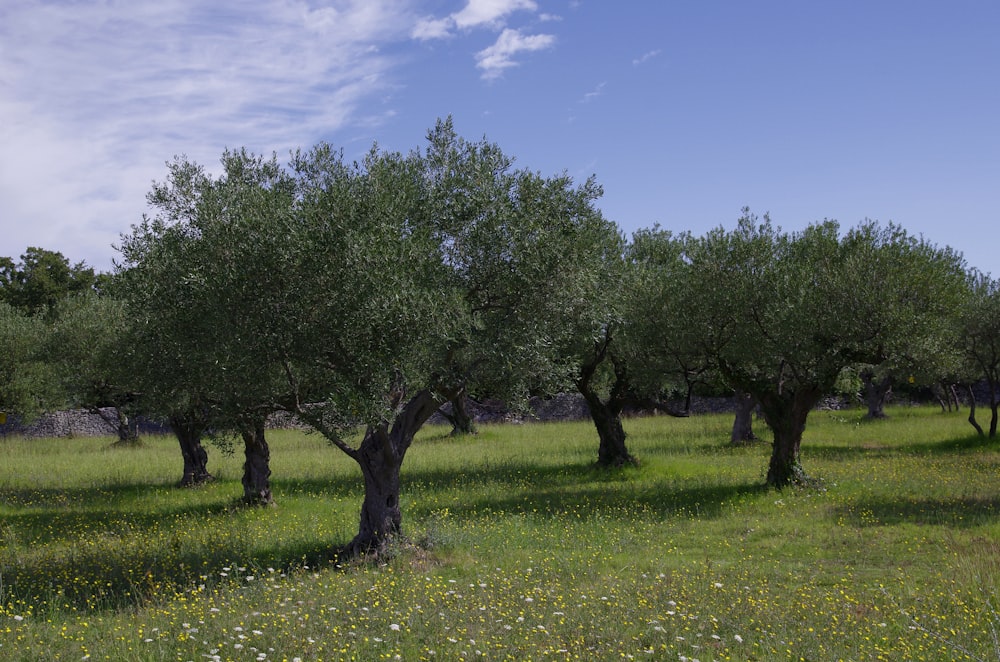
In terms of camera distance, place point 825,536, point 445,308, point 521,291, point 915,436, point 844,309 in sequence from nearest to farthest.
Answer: point 445,308 < point 521,291 < point 825,536 < point 844,309 < point 915,436

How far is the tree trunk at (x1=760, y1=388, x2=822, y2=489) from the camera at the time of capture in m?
22.3

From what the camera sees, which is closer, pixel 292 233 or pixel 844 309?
pixel 292 233

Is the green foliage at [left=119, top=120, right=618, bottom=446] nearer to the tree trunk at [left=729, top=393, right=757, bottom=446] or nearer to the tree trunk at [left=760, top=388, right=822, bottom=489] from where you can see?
the tree trunk at [left=760, top=388, right=822, bottom=489]

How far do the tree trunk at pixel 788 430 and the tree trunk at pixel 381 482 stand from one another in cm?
1209

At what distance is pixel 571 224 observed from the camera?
14.9 metres

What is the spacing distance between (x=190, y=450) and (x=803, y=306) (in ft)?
67.0

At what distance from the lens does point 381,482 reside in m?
15.0

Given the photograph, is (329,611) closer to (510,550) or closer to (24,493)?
(510,550)

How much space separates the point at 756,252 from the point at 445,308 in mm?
12472

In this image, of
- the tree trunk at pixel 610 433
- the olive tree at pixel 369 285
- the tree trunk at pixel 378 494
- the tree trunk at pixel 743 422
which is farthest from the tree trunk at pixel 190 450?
the tree trunk at pixel 743 422

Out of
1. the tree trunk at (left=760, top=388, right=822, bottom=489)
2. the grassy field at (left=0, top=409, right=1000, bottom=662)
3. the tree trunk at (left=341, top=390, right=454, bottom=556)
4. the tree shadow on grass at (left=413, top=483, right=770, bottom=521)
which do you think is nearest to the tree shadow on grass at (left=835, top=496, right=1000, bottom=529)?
the grassy field at (left=0, top=409, right=1000, bottom=662)

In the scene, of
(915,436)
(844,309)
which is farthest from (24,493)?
→ (915,436)

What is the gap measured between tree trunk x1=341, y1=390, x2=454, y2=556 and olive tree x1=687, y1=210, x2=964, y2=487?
33.3ft

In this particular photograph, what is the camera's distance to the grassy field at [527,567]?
9.93m
